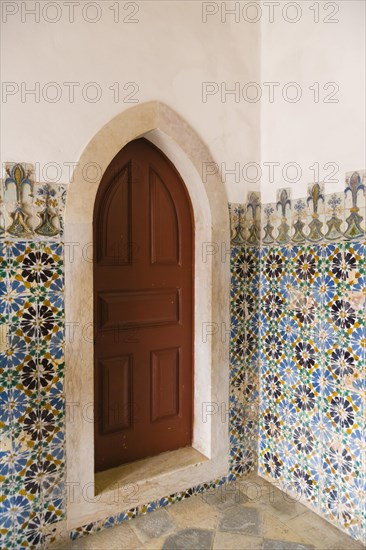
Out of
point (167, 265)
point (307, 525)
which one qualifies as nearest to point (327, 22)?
point (167, 265)

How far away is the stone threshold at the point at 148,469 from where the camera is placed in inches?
90.0

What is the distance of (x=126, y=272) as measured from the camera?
2.42 m

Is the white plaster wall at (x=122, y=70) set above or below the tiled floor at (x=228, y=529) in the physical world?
above

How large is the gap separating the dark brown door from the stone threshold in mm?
48

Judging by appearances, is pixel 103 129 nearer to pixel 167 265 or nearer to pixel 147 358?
pixel 167 265

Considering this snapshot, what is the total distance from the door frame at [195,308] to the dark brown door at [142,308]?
3.6 inches

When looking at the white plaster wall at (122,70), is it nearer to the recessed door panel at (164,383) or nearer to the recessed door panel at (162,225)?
the recessed door panel at (162,225)

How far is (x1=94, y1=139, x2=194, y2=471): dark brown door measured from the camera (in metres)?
2.37

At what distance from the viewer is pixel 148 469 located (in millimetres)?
2434

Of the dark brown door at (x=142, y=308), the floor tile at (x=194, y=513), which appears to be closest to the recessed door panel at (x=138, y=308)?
the dark brown door at (x=142, y=308)

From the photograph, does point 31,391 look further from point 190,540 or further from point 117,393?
point 190,540

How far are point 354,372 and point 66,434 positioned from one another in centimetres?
155

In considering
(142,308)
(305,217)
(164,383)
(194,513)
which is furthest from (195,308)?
(194,513)

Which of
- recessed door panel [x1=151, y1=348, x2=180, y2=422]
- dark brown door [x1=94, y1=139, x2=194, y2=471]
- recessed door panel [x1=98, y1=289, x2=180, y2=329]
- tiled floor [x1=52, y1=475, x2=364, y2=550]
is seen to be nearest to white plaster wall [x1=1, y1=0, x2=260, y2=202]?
dark brown door [x1=94, y1=139, x2=194, y2=471]
